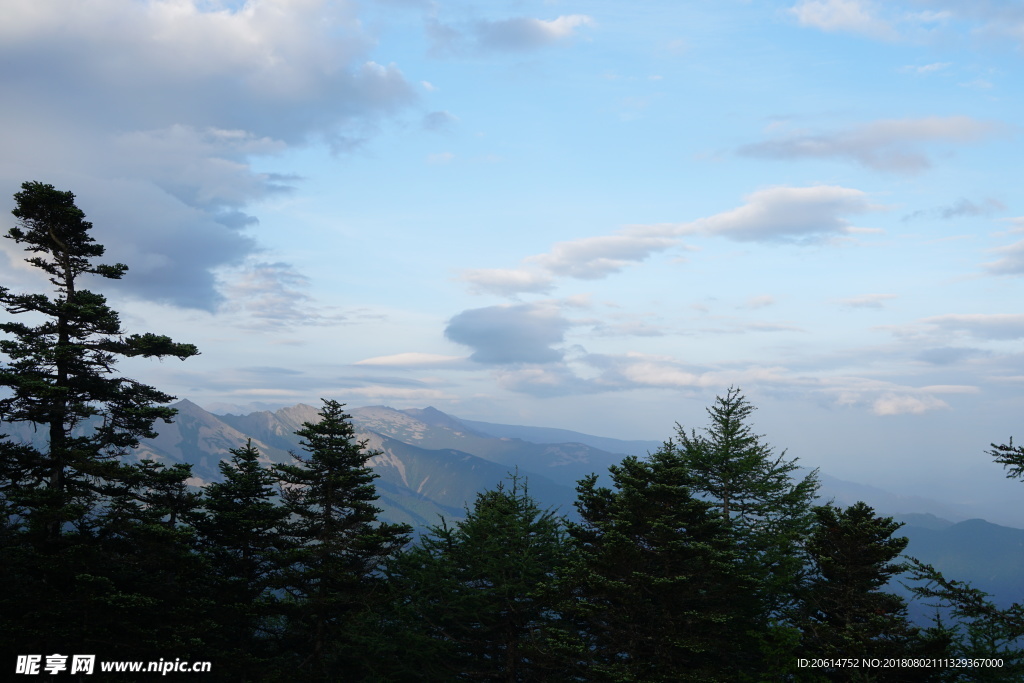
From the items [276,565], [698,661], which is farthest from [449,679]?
[698,661]

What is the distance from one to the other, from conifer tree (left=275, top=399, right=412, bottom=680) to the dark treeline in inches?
5.9

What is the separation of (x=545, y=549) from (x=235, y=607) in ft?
60.9

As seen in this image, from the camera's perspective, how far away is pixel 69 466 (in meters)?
33.8

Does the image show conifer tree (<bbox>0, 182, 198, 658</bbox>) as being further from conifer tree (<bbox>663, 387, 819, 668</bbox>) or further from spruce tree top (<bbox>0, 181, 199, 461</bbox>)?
conifer tree (<bbox>663, 387, 819, 668</bbox>)

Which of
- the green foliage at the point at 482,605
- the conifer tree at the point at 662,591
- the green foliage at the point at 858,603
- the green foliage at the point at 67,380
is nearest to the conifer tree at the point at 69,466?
the green foliage at the point at 67,380

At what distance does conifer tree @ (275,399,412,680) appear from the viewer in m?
41.2

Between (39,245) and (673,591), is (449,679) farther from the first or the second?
(39,245)

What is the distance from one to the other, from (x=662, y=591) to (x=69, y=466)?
30407 mm

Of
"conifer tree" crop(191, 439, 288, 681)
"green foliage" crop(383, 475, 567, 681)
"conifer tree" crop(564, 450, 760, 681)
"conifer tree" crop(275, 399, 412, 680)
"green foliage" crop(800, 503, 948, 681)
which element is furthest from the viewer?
"green foliage" crop(383, 475, 567, 681)

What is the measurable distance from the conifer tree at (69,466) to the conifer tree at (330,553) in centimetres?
770

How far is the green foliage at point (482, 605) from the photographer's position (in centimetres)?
4184

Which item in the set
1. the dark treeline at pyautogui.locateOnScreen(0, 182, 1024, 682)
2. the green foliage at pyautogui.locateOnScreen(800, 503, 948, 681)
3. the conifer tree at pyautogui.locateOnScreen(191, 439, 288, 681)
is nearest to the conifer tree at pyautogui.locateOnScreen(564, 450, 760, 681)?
the dark treeline at pyautogui.locateOnScreen(0, 182, 1024, 682)

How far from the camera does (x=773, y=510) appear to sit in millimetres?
44312

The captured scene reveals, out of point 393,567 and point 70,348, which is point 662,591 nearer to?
point 393,567
